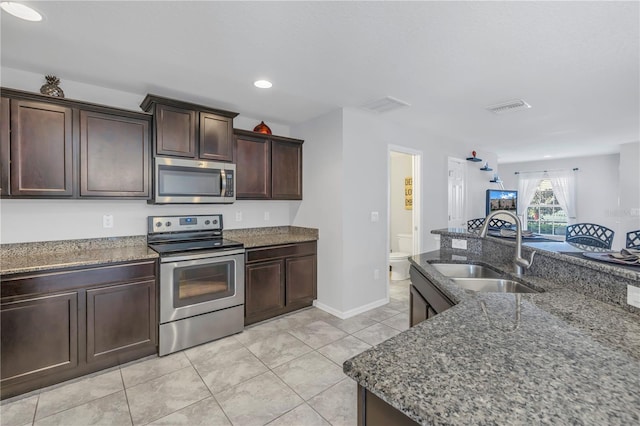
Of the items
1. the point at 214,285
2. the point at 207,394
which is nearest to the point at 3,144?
the point at 214,285

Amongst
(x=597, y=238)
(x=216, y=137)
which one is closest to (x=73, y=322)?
(x=216, y=137)

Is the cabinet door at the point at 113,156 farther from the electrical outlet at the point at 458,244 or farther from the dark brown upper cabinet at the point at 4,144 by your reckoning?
the electrical outlet at the point at 458,244

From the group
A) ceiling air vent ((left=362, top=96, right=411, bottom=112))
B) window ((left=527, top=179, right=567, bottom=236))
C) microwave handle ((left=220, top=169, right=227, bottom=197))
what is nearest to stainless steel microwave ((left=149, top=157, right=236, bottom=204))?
microwave handle ((left=220, top=169, right=227, bottom=197))

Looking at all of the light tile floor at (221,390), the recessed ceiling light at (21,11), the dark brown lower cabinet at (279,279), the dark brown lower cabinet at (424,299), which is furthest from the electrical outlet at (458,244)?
the recessed ceiling light at (21,11)

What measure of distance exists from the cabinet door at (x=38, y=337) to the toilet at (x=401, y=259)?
13.7ft

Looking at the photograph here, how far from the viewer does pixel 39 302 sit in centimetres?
Result: 209

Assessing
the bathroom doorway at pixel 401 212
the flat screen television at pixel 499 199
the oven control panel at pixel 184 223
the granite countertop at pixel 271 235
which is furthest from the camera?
the flat screen television at pixel 499 199

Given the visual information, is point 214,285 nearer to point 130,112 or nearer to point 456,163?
point 130,112

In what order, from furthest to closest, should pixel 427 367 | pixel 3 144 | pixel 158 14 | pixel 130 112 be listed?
pixel 130 112
pixel 3 144
pixel 158 14
pixel 427 367

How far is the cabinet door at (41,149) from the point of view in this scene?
89.1 inches

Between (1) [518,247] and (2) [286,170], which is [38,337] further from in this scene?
(1) [518,247]

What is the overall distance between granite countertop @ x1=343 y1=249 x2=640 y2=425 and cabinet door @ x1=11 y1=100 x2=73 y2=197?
275cm

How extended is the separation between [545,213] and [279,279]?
744 cm

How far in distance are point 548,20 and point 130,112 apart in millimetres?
3157
